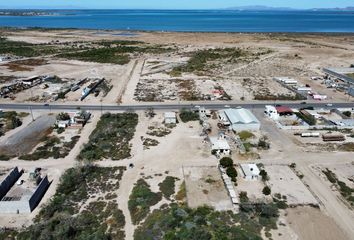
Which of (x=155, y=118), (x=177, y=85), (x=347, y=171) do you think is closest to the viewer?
(x=347, y=171)

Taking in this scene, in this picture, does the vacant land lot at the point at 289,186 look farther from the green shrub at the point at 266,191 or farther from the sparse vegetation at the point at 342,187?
the sparse vegetation at the point at 342,187

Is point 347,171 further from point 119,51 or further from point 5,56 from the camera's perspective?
point 5,56

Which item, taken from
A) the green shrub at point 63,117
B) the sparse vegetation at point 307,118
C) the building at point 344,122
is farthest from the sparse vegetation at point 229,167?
the green shrub at point 63,117

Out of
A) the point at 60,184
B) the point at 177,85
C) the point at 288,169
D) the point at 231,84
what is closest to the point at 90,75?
the point at 177,85

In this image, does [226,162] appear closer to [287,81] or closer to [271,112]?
[271,112]

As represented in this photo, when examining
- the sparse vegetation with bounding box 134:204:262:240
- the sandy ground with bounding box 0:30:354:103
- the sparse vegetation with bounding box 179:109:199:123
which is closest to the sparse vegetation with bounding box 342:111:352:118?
the sandy ground with bounding box 0:30:354:103

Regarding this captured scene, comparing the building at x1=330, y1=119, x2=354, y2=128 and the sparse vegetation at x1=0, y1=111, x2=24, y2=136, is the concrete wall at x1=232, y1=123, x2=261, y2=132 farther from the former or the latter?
the sparse vegetation at x1=0, y1=111, x2=24, y2=136
